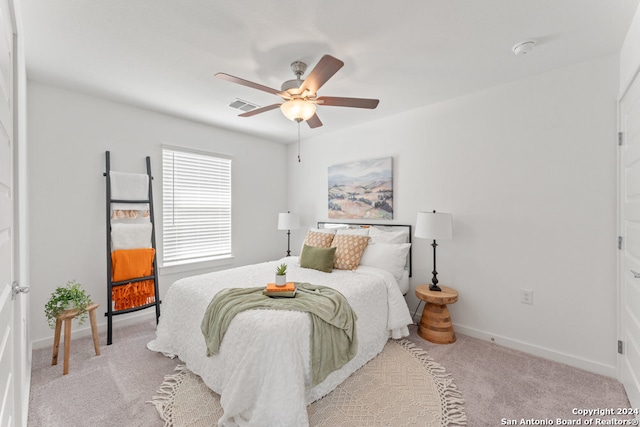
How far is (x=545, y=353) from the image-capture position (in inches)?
101

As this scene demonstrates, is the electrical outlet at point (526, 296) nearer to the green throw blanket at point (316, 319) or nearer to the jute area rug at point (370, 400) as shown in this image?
the jute area rug at point (370, 400)

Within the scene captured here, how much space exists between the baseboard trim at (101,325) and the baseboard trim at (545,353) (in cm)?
356

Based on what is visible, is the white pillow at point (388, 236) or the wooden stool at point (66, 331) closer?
the wooden stool at point (66, 331)

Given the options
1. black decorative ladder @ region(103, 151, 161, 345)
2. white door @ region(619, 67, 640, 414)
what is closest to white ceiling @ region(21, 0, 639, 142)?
white door @ region(619, 67, 640, 414)

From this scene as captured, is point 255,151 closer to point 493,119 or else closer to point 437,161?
point 437,161

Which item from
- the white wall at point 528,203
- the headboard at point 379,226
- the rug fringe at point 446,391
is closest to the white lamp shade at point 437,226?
the white wall at point 528,203

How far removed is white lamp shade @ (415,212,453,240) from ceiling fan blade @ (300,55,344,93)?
5.64ft

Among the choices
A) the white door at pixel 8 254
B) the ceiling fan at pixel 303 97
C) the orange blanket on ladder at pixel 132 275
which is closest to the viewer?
the white door at pixel 8 254

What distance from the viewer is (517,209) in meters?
2.72

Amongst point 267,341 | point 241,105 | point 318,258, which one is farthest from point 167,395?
point 241,105

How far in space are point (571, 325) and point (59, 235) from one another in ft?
15.7

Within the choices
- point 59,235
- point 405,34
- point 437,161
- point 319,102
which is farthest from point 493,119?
point 59,235

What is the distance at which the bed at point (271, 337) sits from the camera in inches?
65.7

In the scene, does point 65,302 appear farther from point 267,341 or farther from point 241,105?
point 241,105
